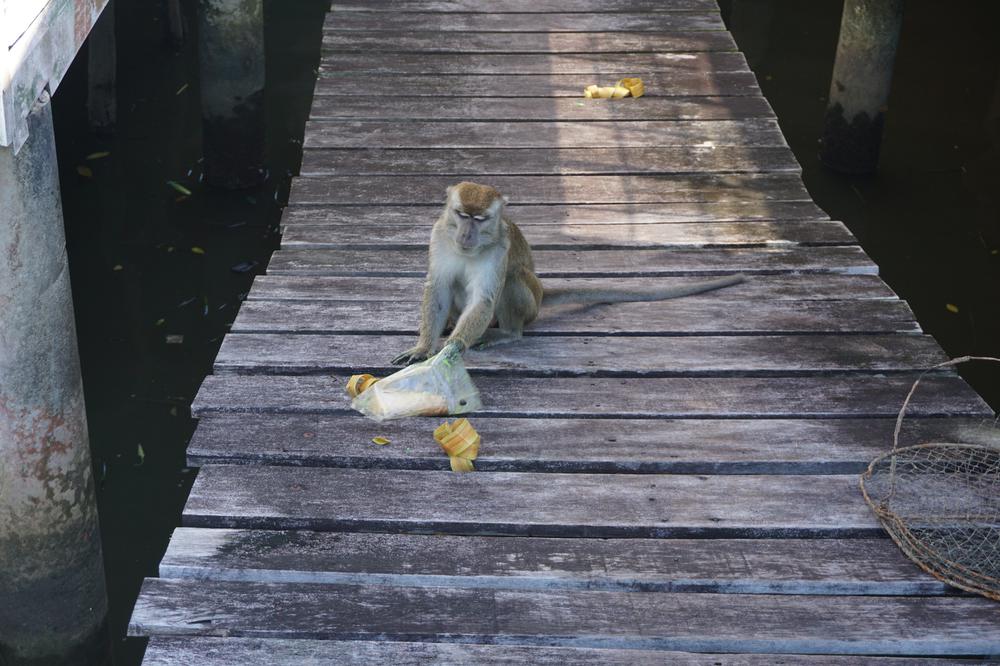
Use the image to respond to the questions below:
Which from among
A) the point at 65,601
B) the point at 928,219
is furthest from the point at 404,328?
the point at 928,219

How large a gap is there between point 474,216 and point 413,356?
56 centimetres

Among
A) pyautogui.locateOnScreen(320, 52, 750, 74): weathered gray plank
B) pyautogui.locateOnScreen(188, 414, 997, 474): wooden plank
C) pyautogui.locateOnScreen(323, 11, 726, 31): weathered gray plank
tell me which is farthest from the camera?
pyautogui.locateOnScreen(323, 11, 726, 31): weathered gray plank

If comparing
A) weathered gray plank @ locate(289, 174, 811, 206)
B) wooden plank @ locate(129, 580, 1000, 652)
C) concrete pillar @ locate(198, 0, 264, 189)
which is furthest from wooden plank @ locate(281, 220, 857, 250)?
concrete pillar @ locate(198, 0, 264, 189)

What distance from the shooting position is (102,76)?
8.97 metres

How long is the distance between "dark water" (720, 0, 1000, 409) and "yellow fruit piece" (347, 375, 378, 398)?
157 inches

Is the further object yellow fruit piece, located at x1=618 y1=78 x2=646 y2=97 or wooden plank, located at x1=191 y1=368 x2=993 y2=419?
yellow fruit piece, located at x1=618 y1=78 x2=646 y2=97

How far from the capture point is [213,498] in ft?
11.8

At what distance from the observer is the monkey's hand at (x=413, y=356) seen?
4.33 metres

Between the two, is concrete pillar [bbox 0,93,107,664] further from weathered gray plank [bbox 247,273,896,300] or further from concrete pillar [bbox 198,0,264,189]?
concrete pillar [bbox 198,0,264,189]

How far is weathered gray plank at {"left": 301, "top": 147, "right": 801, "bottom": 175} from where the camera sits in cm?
598

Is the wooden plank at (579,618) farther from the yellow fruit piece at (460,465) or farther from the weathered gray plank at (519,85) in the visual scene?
the weathered gray plank at (519,85)

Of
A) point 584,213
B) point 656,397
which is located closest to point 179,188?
point 584,213

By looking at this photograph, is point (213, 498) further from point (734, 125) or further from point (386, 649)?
point (734, 125)

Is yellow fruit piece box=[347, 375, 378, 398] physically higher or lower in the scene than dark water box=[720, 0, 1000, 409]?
higher
